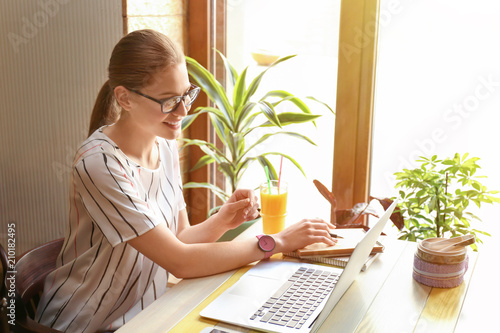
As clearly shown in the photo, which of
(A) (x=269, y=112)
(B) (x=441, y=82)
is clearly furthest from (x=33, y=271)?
(B) (x=441, y=82)

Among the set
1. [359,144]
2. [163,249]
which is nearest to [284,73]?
[359,144]

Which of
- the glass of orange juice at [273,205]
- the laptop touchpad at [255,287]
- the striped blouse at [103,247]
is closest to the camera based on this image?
the laptop touchpad at [255,287]

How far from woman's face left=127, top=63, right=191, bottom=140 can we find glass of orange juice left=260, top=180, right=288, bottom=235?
319mm

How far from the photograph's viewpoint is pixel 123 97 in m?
1.63

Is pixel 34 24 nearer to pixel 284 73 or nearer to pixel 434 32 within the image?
pixel 284 73

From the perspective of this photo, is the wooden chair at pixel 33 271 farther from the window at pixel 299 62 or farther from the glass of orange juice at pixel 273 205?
the window at pixel 299 62

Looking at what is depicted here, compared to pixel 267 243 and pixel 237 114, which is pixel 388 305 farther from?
pixel 237 114

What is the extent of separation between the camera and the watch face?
1575mm

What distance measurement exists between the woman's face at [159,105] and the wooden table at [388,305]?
17.5 inches

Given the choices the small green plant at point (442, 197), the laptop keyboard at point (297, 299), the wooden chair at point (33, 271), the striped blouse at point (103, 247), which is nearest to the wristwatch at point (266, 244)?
the laptop keyboard at point (297, 299)

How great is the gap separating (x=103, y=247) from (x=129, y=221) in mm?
188

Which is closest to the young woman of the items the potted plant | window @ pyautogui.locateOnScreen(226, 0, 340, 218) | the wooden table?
the wooden table

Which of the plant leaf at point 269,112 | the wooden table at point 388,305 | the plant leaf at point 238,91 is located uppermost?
the plant leaf at point 238,91

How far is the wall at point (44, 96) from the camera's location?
2.52m
